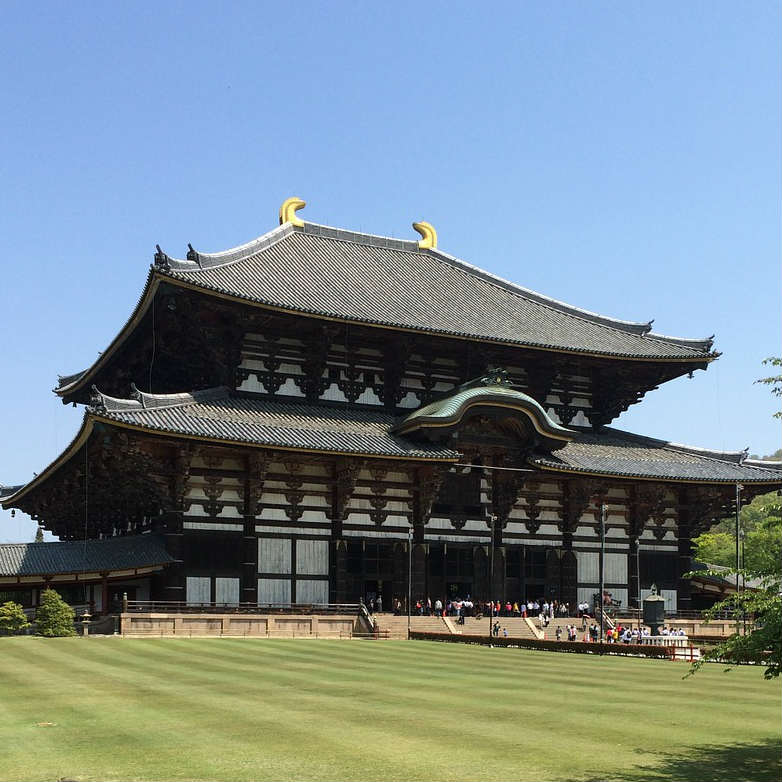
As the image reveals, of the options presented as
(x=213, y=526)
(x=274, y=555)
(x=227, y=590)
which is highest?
(x=213, y=526)

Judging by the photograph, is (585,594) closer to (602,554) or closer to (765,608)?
(602,554)

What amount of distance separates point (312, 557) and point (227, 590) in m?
4.76

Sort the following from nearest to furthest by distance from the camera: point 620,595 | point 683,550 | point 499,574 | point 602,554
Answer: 1. point 602,554
2. point 499,574
3. point 620,595
4. point 683,550

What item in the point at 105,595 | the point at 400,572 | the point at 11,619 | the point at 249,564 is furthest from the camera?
the point at 400,572

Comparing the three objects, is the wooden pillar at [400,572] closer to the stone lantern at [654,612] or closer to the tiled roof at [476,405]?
the tiled roof at [476,405]

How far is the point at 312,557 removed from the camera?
183 ft

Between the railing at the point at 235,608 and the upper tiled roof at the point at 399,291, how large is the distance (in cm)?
1434

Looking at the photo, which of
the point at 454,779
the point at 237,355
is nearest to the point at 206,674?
the point at 454,779

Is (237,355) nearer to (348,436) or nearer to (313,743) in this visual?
(348,436)

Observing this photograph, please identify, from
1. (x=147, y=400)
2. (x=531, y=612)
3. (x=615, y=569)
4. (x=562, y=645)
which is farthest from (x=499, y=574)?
(x=147, y=400)

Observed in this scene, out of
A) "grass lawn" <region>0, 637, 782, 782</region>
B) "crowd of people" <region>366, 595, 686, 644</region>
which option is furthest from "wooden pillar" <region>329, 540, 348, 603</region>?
"grass lawn" <region>0, 637, 782, 782</region>

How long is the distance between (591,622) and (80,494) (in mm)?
29822

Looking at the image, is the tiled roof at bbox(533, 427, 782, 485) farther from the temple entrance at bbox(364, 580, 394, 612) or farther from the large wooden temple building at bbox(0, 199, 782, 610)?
the temple entrance at bbox(364, 580, 394, 612)

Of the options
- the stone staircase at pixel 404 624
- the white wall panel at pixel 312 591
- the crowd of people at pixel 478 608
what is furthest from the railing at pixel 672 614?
the white wall panel at pixel 312 591
